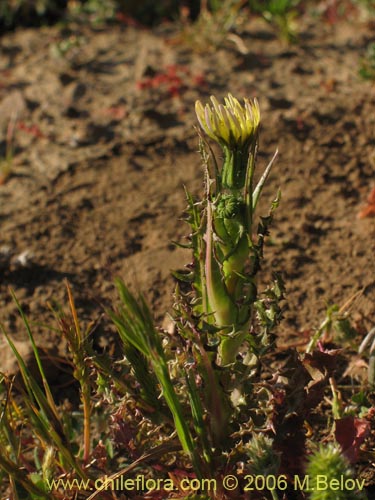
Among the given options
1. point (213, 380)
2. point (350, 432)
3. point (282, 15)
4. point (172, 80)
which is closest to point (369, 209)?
point (350, 432)

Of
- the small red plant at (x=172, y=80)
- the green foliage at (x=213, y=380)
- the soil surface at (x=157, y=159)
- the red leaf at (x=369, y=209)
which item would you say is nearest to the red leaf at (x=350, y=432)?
the green foliage at (x=213, y=380)

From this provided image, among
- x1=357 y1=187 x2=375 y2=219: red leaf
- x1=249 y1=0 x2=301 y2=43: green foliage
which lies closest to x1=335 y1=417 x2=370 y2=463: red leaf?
x1=357 y1=187 x2=375 y2=219: red leaf

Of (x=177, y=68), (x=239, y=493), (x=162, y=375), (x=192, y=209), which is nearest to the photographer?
(x=162, y=375)

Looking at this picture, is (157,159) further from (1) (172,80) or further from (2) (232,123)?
(2) (232,123)

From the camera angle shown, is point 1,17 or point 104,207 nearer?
point 104,207

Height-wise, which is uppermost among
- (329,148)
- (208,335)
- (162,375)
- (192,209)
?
(192,209)

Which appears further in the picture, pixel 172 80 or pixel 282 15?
pixel 282 15

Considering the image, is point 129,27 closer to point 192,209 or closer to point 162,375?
point 192,209

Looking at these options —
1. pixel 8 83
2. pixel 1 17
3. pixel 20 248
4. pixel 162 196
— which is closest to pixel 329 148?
pixel 162 196
